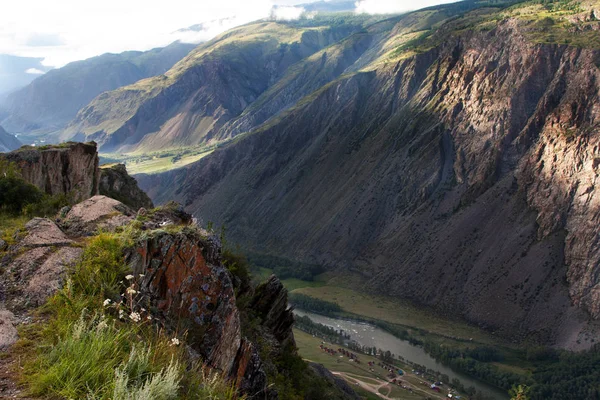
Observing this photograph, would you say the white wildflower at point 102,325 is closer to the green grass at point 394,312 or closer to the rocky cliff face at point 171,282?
the rocky cliff face at point 171,282

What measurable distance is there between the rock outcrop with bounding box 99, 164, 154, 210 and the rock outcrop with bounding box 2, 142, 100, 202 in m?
10.5

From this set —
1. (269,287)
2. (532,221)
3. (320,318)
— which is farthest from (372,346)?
(269,287)

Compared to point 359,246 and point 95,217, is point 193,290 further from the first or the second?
point 359,246

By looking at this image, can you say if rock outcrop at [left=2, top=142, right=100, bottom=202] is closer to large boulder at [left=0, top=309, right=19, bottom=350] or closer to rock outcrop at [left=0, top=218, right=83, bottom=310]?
rock outcrop at [left=0, top=218, right=83, bottom=310]

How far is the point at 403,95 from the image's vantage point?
433 feet

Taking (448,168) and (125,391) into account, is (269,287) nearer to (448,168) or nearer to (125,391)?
(125,391)

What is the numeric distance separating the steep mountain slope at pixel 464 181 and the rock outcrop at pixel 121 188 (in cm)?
6399

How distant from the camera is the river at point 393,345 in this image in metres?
69.5

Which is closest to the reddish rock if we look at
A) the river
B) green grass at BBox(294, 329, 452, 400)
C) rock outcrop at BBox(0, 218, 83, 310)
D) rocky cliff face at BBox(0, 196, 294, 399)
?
rocky cliff face at BBox(0, 196, 294, 399)

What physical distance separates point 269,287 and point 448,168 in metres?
96.5

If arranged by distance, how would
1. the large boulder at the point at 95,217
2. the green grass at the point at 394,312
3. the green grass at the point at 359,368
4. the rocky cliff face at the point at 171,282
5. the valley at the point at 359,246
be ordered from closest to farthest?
the valley at the point at 359,246 < the rocky cliff face at the point at 171,282 < the large boulder at the point at 95,217 < the green grass at the point at 359,368 < the green grass at the point at 394,312

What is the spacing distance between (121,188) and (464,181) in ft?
264

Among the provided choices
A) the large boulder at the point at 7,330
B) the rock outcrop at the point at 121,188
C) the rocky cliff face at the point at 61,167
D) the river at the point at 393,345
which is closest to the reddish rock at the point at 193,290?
the large boulder at the point at 7,330

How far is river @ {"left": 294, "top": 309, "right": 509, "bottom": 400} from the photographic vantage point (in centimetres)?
6950
